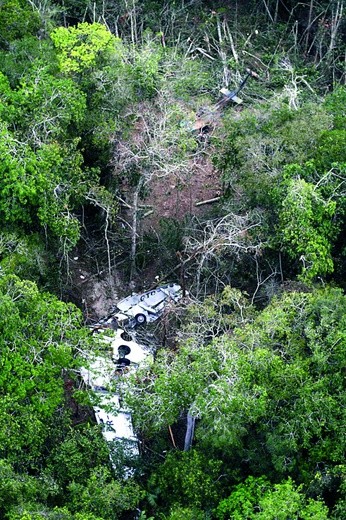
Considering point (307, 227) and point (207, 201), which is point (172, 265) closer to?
point (207, 201)

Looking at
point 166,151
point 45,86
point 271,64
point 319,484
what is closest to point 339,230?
point 166,151

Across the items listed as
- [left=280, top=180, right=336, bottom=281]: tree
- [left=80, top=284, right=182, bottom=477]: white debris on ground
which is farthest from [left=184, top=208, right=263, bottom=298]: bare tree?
[left=80, top=284, right=182, bottom=477]: white debris on ground

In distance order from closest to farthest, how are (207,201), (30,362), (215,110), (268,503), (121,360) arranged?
(268,503), (30,362), (121,360), (207,201), (215,110)

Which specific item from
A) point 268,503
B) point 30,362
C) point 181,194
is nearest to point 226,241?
point 181,194

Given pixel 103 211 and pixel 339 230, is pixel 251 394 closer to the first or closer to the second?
pixel 339 230

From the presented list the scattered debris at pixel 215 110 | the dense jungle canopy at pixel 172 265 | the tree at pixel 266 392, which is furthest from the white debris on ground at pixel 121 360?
the scattered debris at pixel 215 110

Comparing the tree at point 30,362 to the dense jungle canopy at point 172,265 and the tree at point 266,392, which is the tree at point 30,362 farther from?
the tree at point 266,392
